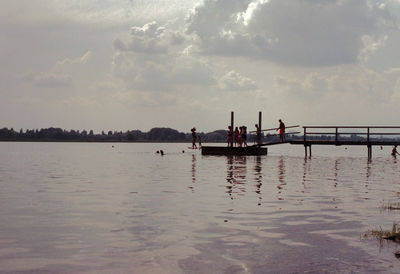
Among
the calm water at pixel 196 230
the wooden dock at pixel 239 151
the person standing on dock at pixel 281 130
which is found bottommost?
the calm water at pixel 196 230

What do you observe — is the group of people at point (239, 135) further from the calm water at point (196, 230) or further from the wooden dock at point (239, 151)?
the calm water at point (196, 230)

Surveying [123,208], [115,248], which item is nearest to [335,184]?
[123,208]

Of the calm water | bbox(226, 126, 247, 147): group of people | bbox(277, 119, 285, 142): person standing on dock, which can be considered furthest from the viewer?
bbox(226, 126, 247, 147): group of people

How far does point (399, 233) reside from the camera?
8797mm

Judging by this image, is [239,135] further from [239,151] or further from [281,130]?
[281,130]

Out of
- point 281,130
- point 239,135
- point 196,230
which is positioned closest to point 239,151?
point 239,135

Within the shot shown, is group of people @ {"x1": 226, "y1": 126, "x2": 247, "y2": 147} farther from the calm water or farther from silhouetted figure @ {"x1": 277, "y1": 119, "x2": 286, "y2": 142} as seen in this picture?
the calm water

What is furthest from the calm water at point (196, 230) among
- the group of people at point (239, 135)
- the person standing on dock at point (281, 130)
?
the group of people at point (239, 135)

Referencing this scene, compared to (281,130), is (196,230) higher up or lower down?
lower down

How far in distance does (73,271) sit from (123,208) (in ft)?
21.0

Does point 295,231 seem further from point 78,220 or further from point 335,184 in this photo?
point 335,184

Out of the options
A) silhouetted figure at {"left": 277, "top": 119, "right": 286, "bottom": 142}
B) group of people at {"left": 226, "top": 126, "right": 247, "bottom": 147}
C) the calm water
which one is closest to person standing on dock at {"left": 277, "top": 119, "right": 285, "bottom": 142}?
silhouetted figure at {"left": 277, "top": 119, "right": 286, "bottom": 142}

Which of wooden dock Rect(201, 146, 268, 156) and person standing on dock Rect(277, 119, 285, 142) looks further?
wooden dock Rect(201, 146, 268, 156)

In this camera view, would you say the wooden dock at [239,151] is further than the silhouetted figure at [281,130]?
Yes
